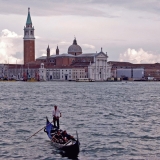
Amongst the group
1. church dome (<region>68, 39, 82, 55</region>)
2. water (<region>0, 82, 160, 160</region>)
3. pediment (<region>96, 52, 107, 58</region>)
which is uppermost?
church dome (<region>68, 39, 82, 55</region>)

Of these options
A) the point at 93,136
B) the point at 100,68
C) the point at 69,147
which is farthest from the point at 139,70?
the point at 69,147

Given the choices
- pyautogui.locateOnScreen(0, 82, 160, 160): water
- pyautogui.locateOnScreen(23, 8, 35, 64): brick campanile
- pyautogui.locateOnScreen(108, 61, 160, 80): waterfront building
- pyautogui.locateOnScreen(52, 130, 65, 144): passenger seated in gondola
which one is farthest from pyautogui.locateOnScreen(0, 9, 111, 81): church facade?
pyautogui.locateOnScreen(52, 130, 65, 144): passenger seated in gondola

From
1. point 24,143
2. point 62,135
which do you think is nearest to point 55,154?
point 62,135

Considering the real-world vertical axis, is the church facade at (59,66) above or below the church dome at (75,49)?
below

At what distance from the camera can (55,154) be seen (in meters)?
13.0

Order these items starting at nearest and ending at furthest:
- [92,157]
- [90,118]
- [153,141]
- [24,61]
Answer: [92,157] → [153,141] → [90,118] → [24,61]

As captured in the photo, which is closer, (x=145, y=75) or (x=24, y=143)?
(x=24, y=143)

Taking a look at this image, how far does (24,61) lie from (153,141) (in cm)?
10056

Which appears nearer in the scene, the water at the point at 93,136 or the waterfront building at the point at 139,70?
the water at the point at 93,136

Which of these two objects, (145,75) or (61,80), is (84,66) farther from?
(145,75)

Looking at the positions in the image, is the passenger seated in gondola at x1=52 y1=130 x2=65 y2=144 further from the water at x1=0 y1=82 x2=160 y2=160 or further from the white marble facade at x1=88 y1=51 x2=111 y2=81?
the white marble facade at x1=88 y1=51 x2=111 y2=81

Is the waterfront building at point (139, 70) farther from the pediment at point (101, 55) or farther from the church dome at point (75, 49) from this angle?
the church dome at point (75, 49)

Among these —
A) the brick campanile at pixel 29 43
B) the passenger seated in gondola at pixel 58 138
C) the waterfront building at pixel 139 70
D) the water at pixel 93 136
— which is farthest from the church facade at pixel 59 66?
the passenger seated in gondola at pixel 58 138

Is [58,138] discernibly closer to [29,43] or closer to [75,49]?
[29,43]
